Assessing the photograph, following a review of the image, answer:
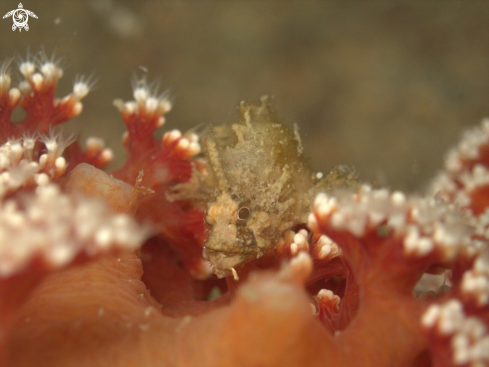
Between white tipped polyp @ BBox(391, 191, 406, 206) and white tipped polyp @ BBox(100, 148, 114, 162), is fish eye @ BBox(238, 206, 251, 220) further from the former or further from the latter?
white tipped polyp @ BBox(100, 148, 114, 162)

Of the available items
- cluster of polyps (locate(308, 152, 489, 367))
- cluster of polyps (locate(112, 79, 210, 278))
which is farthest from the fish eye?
cluster of polyps (locate(308, 152, 489, 367))

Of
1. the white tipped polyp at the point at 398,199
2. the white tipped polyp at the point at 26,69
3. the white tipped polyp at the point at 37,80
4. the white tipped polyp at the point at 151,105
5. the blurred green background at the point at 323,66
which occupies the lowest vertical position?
the white tipped polyp at the point at 398,199

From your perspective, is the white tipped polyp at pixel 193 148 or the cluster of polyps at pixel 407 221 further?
the white tipped polyp at pixel 193 148

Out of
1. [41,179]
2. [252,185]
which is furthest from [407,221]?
[41,179]

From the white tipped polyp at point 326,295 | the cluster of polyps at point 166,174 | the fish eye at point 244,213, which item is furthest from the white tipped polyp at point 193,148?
the white tipped polyp at point 326,295

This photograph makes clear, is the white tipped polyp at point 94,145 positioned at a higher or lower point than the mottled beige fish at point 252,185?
higher

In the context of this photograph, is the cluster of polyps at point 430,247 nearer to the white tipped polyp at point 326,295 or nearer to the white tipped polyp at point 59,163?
the white tipped polyp at point 326,295

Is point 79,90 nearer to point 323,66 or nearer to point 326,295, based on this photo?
point 326,295
